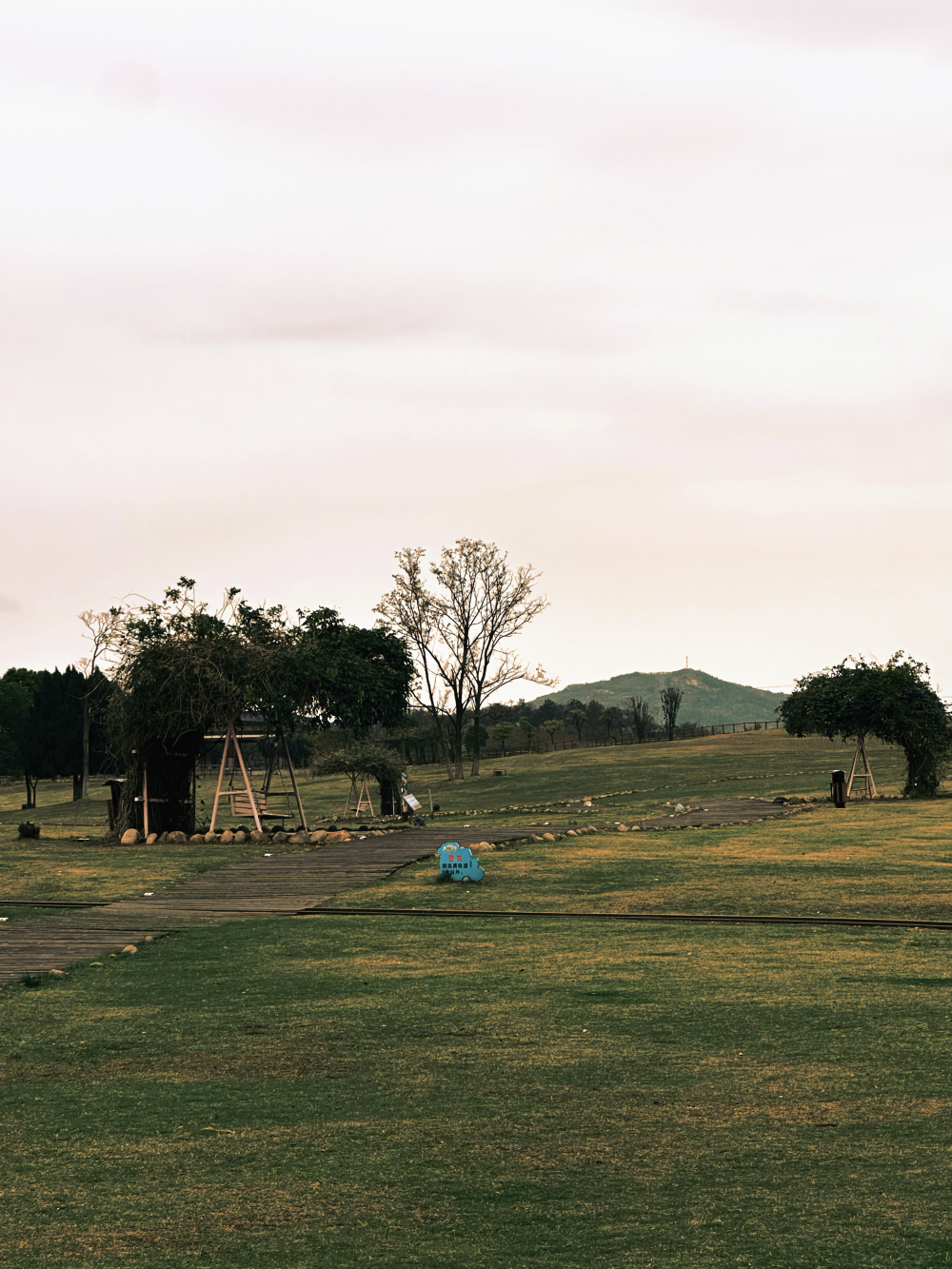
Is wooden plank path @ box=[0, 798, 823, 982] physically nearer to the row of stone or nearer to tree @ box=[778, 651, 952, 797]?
the row of stone

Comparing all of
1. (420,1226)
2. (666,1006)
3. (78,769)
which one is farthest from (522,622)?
(420,1226)

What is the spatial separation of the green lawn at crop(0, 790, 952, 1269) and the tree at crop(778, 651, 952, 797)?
2516 centimetres

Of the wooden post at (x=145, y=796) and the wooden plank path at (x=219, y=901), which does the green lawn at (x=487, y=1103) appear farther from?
the wooden post at (x=145, y=796)

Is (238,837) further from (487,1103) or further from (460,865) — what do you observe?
(487,1103)

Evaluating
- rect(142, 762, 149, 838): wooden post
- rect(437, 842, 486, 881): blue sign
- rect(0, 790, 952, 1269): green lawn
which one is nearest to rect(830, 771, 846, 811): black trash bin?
rect(437, 842, 486, 881): blue sign

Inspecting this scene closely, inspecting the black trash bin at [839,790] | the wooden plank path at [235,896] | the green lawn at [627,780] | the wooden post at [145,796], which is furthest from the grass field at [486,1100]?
the black trash bin at [839,790]

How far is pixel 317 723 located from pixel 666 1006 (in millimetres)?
22027

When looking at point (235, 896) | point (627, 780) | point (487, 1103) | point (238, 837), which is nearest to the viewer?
point (487, 1103)

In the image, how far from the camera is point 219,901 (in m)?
Result: 17.1

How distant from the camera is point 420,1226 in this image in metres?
4.62

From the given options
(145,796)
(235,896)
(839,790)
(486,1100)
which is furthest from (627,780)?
(486,1100)

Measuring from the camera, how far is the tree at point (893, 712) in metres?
36.2

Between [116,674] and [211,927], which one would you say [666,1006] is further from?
[116,674]

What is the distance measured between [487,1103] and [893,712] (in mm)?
32448
